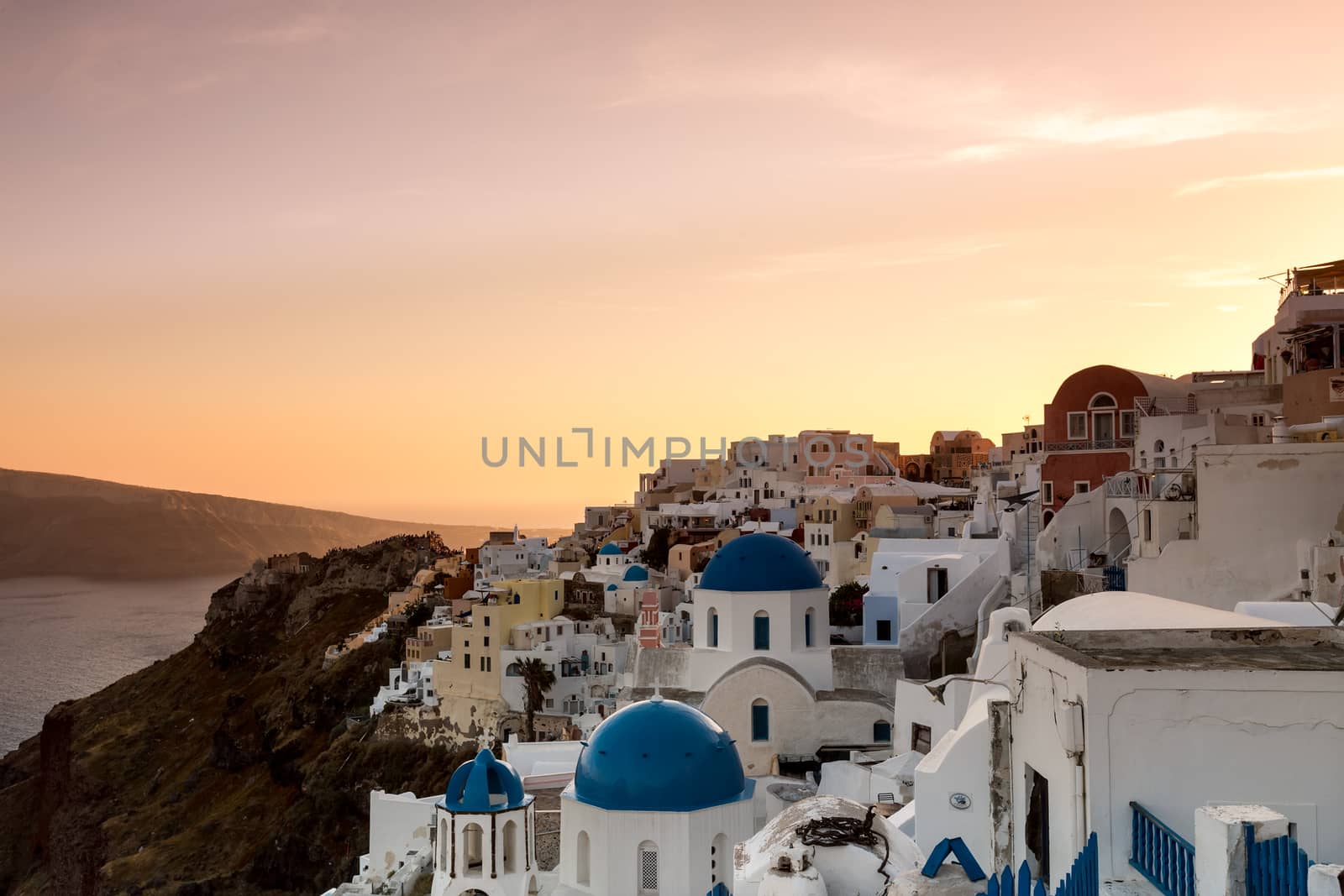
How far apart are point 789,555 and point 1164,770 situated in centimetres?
1613

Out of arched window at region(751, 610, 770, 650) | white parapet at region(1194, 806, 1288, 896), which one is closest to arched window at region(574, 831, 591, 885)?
arched window at region(751, 610, 770, 650)

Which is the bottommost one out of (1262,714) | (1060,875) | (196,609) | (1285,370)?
(196,609)

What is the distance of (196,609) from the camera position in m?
166

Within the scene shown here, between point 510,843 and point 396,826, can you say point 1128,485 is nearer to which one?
point 510,843

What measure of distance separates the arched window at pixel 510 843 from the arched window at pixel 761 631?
6.55m

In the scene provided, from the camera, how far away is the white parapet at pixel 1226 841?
15.2 feet

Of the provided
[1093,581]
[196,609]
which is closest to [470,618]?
[1093,581]

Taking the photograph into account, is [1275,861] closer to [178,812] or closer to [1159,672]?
[1159,672]

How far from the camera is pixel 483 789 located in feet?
52.0

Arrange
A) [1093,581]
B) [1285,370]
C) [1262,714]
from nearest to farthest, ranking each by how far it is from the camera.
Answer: [1262,714], [1093,581], [1285,370]

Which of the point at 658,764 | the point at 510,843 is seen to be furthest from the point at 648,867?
the point at 510,843

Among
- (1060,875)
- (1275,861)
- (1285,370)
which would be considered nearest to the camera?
(1275,861)

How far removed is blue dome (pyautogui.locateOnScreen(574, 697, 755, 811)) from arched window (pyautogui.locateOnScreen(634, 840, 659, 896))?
1.54 ft

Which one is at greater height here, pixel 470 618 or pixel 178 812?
pixel 470 618
